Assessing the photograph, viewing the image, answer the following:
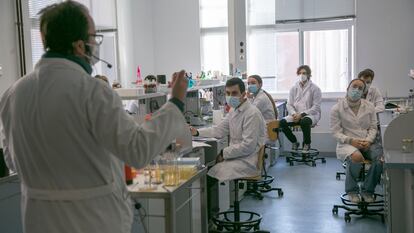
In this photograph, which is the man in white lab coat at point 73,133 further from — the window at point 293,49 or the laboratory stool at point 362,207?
the window at point 293,49

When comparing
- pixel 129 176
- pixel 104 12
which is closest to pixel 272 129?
pixel 129 176

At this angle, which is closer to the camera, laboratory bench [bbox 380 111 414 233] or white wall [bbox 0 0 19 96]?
laboratory bench [bbox 380 111 414 233]

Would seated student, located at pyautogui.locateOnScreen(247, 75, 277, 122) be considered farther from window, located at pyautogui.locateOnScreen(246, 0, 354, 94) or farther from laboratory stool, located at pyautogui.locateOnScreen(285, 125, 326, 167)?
window, located at pyautogui.locateOnScreen(246, 0, 354, 94)

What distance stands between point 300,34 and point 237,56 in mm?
1779

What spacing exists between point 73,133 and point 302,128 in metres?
5.42

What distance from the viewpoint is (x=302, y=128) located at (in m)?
6.59

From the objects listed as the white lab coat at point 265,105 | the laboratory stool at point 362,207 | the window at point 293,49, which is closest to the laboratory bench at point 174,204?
the laboratory stool at point 362,207

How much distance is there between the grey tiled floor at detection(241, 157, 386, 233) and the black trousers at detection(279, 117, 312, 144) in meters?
0.41

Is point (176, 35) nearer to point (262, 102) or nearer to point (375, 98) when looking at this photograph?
point (262, 102)

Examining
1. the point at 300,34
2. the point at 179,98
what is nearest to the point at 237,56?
the point at 300,34

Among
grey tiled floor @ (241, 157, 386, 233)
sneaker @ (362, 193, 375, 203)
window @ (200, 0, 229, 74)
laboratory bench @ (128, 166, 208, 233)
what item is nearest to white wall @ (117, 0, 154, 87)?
window @ (200, 0, 229, 74)

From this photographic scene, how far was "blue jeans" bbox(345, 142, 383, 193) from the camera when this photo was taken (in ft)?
13.8

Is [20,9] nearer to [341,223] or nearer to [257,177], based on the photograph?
[257,177]

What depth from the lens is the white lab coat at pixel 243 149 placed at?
3787 millimetres
